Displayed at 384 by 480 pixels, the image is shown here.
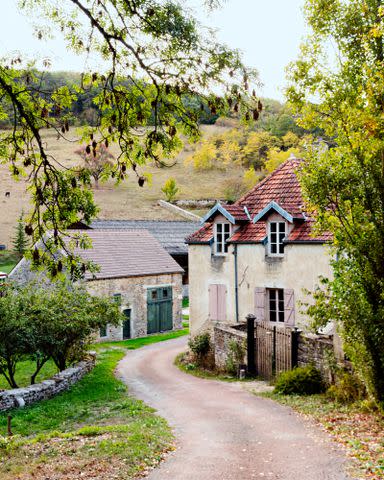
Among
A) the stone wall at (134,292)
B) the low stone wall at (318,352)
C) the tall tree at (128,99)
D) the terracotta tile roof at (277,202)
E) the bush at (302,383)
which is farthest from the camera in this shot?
the stone wall at (134,292)

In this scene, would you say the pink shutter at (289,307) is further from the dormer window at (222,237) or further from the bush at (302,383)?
the bush at (302,383)

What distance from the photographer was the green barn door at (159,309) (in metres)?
32.0

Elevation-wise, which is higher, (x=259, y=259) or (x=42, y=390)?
→ (x=259, y=259)

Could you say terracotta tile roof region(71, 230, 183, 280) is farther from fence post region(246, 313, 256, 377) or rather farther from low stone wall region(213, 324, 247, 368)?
fence post region(246, 313, 256, 377)

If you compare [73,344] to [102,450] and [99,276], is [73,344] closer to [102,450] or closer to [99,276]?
[99,276]

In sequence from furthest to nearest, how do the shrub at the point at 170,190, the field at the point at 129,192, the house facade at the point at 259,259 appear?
the shrub at the point at 170,190
the field at the point at 129,192
the house facade at the point at 259,259

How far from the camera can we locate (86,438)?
12156 mm

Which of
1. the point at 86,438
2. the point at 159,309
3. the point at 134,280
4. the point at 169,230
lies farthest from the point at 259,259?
the point at 169,230

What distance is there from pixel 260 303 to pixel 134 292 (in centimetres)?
1078

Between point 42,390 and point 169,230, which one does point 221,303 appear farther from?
point 169,230

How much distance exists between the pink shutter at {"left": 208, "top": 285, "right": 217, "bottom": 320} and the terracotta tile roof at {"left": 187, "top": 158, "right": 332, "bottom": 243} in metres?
2.17

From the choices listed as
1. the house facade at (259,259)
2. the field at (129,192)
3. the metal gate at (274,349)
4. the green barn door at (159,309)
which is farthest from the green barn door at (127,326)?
the field at (129,192)

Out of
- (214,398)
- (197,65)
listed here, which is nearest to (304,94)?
(197,65)

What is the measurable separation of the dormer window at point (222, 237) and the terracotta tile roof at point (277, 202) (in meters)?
0.41
